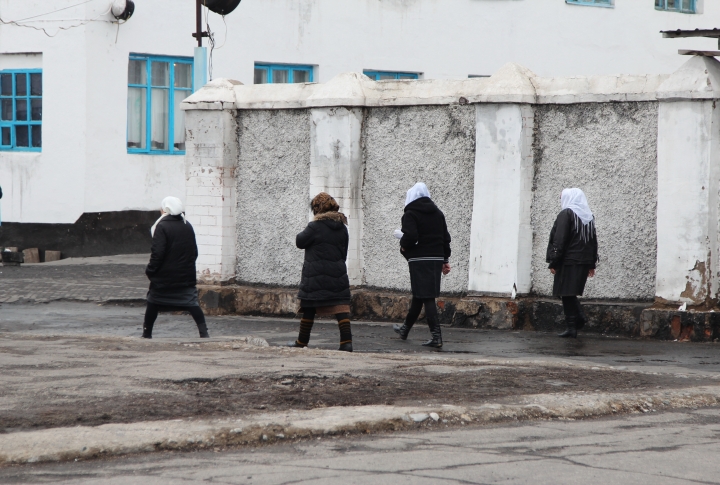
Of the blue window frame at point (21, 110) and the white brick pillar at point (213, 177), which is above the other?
the blue window frame at point (21, 110)

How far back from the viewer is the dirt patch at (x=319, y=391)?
624cm

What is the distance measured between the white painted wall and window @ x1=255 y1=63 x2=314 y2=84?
291mm

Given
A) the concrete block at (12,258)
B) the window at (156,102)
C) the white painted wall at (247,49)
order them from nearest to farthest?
the concrete block at (12,258) → the white painted wall at (247,49) → the window at (156,102)

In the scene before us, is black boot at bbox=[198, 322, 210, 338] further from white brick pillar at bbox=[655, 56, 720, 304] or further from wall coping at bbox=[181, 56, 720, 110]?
white brick pillar at bbox=[655, 56, 720, 304]

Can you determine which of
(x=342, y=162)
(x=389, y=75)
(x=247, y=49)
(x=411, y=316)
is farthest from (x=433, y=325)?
Answer: (x=389, y=75)

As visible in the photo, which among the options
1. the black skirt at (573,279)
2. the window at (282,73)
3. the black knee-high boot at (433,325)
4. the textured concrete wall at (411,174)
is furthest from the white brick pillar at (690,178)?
the window at (282,73)

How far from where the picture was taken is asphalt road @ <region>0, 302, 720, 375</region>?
9.57m

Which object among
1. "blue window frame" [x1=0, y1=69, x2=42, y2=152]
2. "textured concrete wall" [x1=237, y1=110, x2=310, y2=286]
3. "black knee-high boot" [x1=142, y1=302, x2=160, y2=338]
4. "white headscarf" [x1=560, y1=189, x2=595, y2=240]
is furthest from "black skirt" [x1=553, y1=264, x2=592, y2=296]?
"blue window frame" [x1=0, y1=69, x2=42, y2=152]

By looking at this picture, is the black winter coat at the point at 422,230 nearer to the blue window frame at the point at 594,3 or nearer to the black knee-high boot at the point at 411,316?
the black knee-high boot at the point at 411,316

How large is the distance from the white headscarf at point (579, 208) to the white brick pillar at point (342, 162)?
8.86 feet

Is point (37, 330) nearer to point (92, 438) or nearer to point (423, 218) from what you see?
point (423, 218)

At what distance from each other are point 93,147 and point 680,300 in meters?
12.6

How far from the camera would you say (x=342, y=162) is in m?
12.4

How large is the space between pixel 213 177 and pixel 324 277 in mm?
3948
